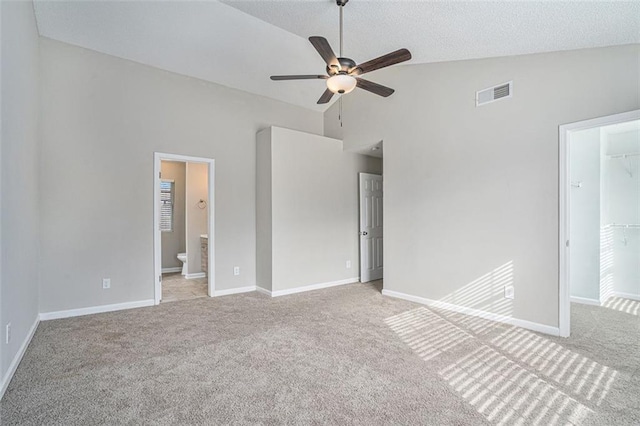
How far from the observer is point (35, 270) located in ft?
11.1

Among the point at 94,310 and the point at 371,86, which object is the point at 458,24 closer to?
the point at 371,86

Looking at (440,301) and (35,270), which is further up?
(35,270)

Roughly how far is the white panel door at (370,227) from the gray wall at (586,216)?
2.83 metres

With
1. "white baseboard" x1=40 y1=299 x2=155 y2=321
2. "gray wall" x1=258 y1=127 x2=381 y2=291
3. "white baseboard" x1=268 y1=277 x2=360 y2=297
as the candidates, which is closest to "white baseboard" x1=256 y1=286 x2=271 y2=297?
"white baseboard" x1=268 y1=277 x2=360 y2=297

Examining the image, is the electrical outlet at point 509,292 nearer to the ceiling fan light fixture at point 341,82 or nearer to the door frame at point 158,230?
the ceiling fan light fixture at point 341,82

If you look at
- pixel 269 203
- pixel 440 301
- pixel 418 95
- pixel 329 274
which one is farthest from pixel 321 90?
pixel 440 301

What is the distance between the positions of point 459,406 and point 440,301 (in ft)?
7.27

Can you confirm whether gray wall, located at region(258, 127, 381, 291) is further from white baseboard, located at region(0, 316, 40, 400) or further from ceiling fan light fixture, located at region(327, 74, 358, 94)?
white baseboard, located at region(0, 316, 40, 400)

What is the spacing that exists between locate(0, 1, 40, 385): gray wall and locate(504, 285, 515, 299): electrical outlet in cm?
428

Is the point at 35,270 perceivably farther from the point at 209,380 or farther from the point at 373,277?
the point at 373,277

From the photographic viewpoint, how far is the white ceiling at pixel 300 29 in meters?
2.72

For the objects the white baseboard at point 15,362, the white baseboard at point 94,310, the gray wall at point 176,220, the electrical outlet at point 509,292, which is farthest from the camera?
the gray wall at point 176,220

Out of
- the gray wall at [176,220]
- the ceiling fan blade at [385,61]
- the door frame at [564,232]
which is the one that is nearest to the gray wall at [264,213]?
the ceiling fan blade at [385,61]

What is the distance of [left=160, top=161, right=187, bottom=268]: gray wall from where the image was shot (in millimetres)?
6844
